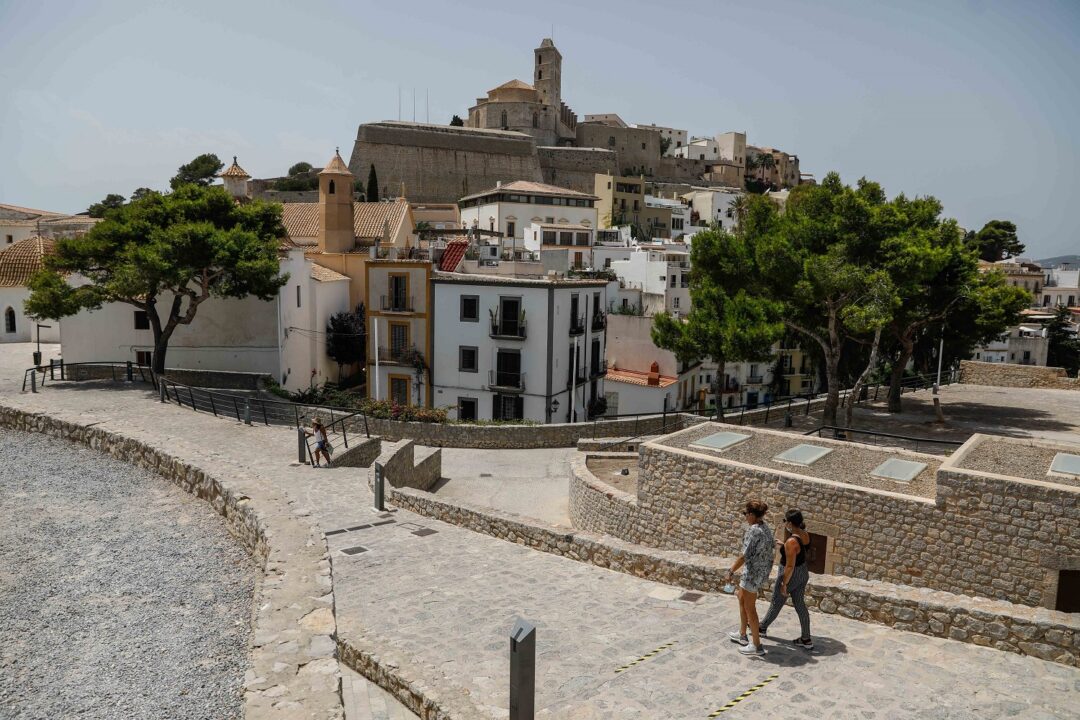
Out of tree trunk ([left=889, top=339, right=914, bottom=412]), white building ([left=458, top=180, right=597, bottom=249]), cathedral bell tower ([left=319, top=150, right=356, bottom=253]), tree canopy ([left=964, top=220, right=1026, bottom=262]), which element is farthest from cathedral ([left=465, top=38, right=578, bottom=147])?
tree trunk ([left=889, top=339, right=914, bottom=412])

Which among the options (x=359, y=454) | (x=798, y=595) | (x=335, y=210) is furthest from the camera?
(x=335, y=210)

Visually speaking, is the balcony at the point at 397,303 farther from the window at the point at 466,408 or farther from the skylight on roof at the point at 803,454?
the skylight on roof at the point at 803,454

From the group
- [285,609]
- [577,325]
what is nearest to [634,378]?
[577,325]

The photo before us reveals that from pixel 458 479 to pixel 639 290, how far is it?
26.5 meters

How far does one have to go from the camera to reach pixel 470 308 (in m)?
29.9

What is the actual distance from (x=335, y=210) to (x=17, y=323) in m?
14.7

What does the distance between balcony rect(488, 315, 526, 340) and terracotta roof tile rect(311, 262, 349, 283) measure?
27.3 feet

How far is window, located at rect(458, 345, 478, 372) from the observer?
29.9 metres

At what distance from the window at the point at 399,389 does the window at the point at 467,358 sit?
2.62 meters

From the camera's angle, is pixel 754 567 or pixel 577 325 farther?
pixel 577 325

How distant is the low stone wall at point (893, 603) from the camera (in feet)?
24.5

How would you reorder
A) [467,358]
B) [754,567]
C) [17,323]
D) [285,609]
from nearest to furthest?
[285,609]
[754,567]
[467,358]
[17,323]

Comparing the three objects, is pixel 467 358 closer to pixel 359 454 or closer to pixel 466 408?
pixel 466 408

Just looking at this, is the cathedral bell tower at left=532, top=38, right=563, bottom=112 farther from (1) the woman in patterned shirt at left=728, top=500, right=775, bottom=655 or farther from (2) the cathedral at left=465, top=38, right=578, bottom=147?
(1) the woman in patterned shirt at left=728, top=500, right=775, bottom=655
